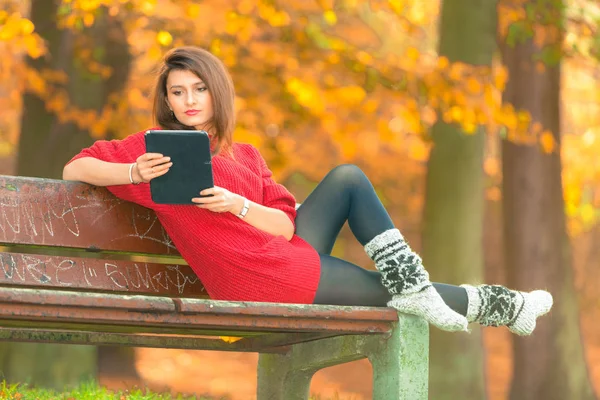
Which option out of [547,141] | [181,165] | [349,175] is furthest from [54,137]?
[181,165]

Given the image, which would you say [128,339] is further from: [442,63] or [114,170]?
[442,63]

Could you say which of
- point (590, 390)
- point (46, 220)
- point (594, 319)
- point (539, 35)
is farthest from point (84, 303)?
point (594, 319)

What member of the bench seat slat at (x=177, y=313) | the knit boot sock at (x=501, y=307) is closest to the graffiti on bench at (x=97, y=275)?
the bench seat slat at (x=177, y=313)

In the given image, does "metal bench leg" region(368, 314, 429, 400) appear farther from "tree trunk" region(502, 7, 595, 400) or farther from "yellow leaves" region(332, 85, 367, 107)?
"tree trunk" region(502, 7, 595, 400)

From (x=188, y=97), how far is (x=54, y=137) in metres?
5.98

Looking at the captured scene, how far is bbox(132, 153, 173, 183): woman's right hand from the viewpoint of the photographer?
409cm

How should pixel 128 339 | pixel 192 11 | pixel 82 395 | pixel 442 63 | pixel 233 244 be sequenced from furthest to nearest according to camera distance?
pixel 442 63 < pixel 192 11 < pixel 82 395 < pixel 128 339 < pixel 233 244

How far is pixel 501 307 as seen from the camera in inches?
171

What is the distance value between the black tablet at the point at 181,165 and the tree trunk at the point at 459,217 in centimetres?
629

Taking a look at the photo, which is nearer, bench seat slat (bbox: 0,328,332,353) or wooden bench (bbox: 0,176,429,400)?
wooden bench (bbox: 0,176,429,400)

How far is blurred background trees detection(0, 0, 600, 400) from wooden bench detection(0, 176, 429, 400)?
12.5 ft

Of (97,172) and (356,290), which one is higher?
(97,172)

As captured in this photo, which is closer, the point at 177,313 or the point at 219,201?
the point at 177,313

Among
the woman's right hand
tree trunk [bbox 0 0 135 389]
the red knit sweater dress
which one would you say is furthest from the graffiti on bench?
tree trunk [bbox 0 0 135 389]
